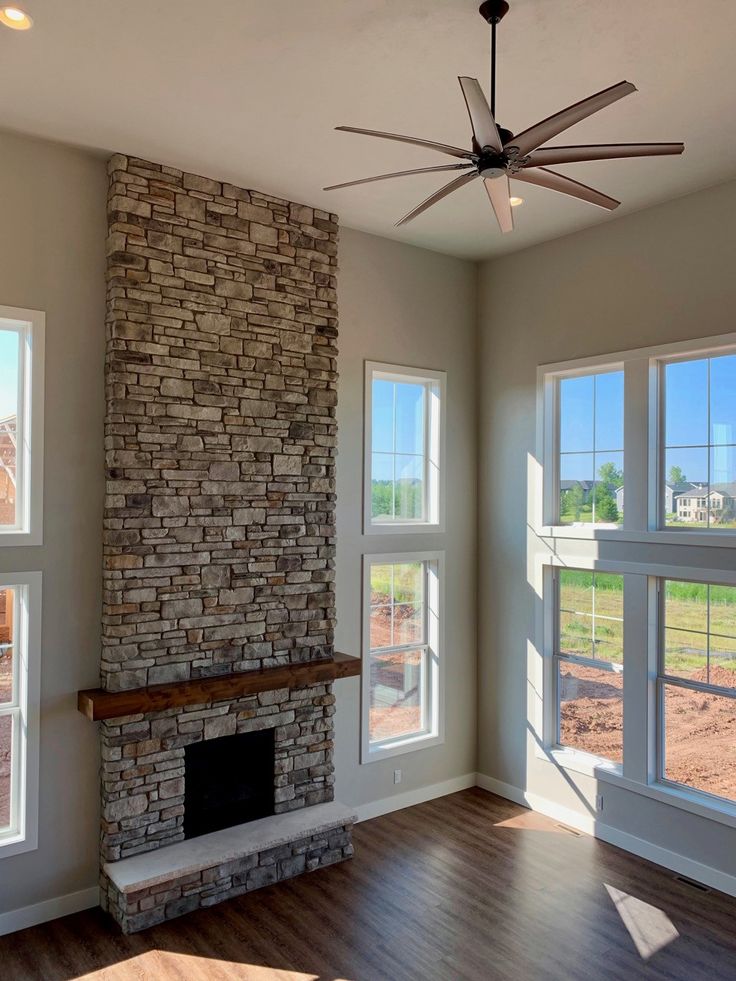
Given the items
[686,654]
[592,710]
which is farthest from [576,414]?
[592,710]

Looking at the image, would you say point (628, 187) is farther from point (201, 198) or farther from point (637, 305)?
point (201, 198)

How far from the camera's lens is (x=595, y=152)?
2.48 m

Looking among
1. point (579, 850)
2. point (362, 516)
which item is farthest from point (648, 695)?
point (362, 516)

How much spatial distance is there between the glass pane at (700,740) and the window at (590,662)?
1.18ft

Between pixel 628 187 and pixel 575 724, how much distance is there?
3692 mm

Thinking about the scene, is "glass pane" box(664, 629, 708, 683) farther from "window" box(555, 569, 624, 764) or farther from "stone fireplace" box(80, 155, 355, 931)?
"stone fireplace" box(80, 155, 355, 931)

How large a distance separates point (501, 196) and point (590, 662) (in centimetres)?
357

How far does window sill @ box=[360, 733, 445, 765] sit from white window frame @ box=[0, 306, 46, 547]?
282 centimetres

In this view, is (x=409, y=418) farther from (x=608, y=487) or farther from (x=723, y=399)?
(x=723, y=399)

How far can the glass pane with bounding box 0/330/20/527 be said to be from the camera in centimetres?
402

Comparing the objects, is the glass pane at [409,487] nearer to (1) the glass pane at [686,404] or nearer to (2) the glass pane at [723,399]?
(1) the glass pane at [686,404]

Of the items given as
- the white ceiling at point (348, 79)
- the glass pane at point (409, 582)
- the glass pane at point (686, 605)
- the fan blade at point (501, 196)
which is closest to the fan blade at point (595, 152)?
the fan blade at point (501, 196)

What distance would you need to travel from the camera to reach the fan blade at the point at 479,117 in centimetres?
213

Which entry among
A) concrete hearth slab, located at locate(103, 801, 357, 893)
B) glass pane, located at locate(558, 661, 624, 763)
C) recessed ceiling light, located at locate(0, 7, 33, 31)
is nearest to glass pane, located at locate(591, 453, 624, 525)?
glass pane, located at locate(558, 661, 624, 763)
